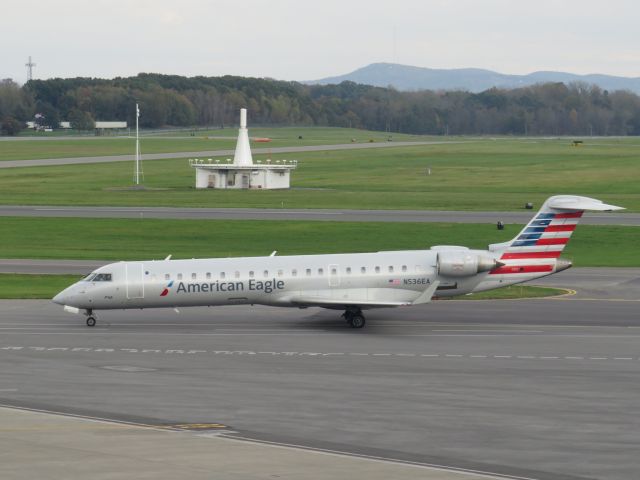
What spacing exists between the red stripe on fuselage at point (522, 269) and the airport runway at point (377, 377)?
1.93 metres

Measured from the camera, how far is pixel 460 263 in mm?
43125

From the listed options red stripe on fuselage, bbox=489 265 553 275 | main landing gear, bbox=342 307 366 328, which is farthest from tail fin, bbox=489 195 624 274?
main landing gear, bbox=342 307 366 328

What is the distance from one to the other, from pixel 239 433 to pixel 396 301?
58.9ft

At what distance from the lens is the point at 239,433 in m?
26.2

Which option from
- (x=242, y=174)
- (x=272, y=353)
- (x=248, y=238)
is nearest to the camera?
(x=272, y=353)

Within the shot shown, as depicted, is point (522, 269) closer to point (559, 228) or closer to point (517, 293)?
point (559, 228)

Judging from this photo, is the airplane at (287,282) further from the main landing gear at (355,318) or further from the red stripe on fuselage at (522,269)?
the red stripe on fuselage at (522,269)

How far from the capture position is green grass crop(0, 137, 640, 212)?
10212 centimetres

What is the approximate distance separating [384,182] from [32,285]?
81.3m

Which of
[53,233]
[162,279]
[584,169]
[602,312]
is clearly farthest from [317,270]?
[584,169]

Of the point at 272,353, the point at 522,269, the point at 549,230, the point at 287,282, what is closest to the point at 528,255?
the point at 522,269

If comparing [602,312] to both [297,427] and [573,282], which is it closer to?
[573,282]

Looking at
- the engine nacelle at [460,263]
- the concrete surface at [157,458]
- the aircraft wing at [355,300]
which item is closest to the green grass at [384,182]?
the engine nacelle at [460,263]

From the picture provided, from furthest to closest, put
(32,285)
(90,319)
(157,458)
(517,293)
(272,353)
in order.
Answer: (32,285) → (517,293) → (90,319) → (272,353) → (157,458)
